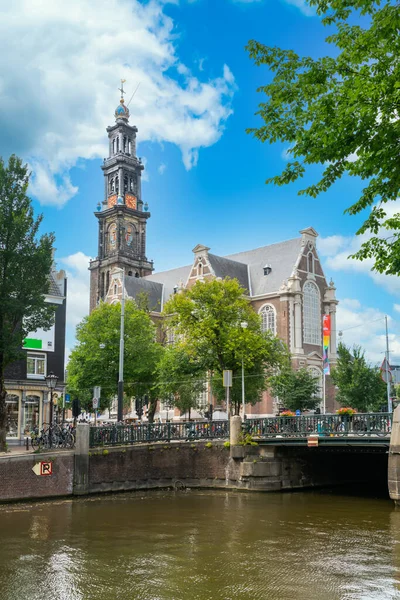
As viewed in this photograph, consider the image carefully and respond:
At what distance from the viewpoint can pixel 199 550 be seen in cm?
1803

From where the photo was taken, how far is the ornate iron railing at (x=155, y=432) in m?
31.2

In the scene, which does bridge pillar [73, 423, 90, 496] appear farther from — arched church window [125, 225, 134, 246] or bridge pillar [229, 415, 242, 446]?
arched church window [125, 225, 134, 246]

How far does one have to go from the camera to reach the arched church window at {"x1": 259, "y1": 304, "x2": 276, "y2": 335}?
71.4 meters

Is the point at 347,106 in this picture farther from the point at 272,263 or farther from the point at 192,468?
the point at 272,263

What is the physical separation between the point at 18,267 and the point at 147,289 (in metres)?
55.5

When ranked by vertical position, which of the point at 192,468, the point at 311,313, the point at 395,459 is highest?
the point at 311,313

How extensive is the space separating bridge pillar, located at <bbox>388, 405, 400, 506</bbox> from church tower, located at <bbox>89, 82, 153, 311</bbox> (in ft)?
256

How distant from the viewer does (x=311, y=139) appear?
41.5 feet

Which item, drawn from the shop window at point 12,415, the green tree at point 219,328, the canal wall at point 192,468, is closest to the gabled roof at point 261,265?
the green tree at point 219,328

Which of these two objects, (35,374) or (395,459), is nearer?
(395,459)

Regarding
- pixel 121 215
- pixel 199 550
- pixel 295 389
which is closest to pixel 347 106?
pixel 199 550

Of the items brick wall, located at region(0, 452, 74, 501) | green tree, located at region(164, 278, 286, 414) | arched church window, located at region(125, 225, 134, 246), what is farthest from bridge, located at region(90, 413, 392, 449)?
arched church window, located at region(125, 225, 134, 246)

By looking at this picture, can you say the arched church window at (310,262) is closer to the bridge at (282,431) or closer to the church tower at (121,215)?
the church tower at (121,215)

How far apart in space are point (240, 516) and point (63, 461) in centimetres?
879
